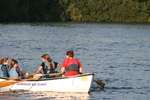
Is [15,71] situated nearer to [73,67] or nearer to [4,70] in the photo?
[4,70]

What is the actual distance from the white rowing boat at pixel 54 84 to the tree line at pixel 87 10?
98.0 metres

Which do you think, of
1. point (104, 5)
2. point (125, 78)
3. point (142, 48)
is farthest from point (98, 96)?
point (104, 5)

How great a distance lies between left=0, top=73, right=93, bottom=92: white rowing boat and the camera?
28438 mm

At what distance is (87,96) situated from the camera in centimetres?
2855

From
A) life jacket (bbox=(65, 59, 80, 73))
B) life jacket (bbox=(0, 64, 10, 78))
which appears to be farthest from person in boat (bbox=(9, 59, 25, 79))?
life jacket (bbox=(65, 59, 80, 73))

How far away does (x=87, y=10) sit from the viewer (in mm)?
132250

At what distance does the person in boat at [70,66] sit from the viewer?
2836 cm

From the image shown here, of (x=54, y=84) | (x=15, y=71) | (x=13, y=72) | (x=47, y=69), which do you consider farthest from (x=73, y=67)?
(x=13, y=72)

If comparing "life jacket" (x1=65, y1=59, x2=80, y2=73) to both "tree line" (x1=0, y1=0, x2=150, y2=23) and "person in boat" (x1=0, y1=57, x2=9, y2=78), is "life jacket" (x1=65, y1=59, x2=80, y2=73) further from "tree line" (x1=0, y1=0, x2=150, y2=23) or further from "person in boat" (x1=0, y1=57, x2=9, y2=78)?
"tree line" (x1=0, y1=0, x2=150, y2=23)

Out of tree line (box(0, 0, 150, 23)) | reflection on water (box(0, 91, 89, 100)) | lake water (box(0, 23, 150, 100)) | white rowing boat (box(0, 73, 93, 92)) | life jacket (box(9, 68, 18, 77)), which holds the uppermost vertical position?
life jacket (box(9, 68, 18, 77))

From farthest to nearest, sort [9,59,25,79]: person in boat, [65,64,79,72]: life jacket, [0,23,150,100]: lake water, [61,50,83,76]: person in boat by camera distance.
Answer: [9,59,25,79]: person in boat < [0,23,150,100]: lake water < [65,64,79,72]: life jacket < [61,50,83,76]: person in boat

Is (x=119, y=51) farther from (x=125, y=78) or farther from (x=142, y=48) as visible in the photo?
(x=125, y=78)

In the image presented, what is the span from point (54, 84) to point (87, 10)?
104m

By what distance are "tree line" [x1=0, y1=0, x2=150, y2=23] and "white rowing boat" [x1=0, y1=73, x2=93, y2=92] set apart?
98.0 meters
